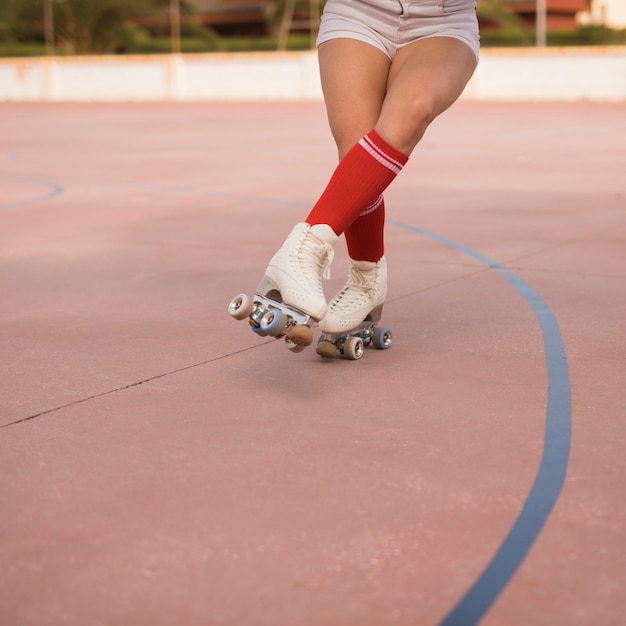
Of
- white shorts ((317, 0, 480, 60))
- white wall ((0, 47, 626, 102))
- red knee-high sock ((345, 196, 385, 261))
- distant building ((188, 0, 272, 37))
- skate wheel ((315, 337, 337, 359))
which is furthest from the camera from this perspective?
distant building ((188, 0, 272, 37))

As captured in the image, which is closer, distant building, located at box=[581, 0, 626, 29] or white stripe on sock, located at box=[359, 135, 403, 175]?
white stripe on sock, located at box=[359, 135, 403, 175]

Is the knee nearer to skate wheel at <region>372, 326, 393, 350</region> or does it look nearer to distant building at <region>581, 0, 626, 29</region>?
skate wheel at <region>372, 326, 393, 350</region>

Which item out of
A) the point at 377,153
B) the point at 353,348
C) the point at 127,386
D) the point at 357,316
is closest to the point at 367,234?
the point at 357,316

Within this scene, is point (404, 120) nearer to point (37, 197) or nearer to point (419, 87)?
point (419, 87)

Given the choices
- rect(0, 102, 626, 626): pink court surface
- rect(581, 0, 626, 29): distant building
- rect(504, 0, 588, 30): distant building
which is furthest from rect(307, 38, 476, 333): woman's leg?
rect(581, 0, 626, 29): distant building

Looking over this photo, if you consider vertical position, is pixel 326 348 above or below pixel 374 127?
below

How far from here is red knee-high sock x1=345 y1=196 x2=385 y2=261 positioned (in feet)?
14.2

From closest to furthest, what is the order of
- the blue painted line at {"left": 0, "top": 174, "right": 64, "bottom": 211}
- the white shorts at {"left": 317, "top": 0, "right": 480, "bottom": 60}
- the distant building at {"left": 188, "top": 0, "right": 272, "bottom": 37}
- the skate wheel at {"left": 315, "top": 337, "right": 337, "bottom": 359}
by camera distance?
the white shorts at {"left": 317, "top": 0, "right": 480, "bottom": 60} < the skate wheel at {"left": 315, "top": 337, "right": 337, "bottom": 359} < the blue painted line at {"left": 0, "top": 174, "right": 64, "bottom": 211} < the distant building at {"left": 188, "top": 0, "right": 272, "bottom": 37}

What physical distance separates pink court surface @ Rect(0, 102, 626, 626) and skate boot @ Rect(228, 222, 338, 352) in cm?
26

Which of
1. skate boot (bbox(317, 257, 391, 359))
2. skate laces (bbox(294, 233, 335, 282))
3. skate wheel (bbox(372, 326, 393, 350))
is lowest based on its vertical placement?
skate wheel (bbox(372, 326, 393, 350))

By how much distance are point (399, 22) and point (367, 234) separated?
0.76 metres

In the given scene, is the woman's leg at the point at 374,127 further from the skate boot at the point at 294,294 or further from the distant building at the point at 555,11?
the distant building at the point at 555,11

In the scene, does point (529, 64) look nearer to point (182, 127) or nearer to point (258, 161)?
point (182, 127)

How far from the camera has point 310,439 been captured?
10.8ft
